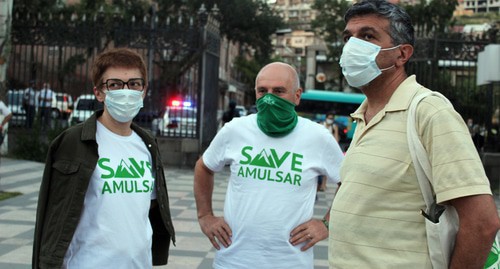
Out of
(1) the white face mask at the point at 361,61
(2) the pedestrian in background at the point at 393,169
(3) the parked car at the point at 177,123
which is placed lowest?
(3) the parked car at the point at 177,123

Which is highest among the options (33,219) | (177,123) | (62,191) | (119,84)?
(119,84)

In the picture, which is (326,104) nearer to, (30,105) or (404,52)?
(30,105)

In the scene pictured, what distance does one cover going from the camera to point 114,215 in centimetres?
277

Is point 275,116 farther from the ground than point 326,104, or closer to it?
farther from the ground

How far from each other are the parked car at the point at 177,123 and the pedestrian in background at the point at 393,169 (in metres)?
13.1

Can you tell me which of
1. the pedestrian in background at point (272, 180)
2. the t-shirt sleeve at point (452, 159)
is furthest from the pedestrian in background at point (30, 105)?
the t-shirt sleeve at point (452, 159)

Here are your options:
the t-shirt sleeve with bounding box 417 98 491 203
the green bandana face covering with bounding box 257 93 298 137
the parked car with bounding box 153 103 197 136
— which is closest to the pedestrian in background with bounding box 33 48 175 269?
the green bandana face covering with bounding box 257 93 298 137

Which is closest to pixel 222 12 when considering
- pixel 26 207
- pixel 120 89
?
pixel 26 207

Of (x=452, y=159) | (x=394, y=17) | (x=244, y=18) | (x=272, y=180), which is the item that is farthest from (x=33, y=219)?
(x=244, y=18)

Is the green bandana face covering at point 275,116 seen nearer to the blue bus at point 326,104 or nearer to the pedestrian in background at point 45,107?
the pedestrian in background at point 45,107

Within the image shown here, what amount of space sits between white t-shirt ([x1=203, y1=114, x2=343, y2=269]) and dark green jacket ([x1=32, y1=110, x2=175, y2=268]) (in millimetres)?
763

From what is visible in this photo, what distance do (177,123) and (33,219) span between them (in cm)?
804

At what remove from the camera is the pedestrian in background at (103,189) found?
8.88 feet

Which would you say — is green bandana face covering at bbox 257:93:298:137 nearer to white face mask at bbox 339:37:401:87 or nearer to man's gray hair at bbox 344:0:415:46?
white face mask at bbox 339:37:401:87
